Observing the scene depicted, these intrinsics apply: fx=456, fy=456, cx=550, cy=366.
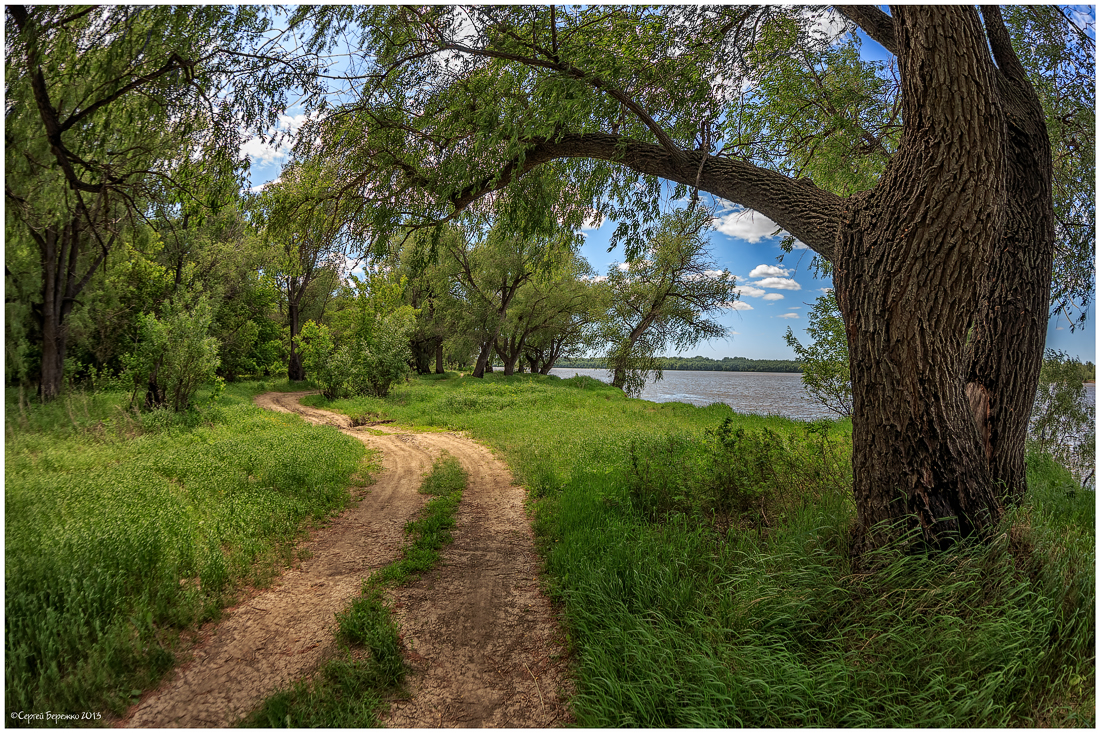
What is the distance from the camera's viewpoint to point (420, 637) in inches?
139

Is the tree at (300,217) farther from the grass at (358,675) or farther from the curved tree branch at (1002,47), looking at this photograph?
the curved tree branch at (1002,47)

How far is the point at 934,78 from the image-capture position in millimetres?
3473

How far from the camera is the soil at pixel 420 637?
287 centimetres

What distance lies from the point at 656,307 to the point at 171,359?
22911 mm

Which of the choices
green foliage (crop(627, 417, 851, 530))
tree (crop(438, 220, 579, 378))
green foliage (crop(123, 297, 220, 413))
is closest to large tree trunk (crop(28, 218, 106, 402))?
green foliage (crop(123, 297, 220, 413))

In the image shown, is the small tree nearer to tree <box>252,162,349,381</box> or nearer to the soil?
tree <box>252,162,349,381</box>

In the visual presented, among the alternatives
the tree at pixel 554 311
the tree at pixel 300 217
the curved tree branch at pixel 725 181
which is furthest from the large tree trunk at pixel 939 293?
the tree at pixel 554 311

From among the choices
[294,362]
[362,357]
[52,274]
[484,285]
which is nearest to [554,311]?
[484,285]

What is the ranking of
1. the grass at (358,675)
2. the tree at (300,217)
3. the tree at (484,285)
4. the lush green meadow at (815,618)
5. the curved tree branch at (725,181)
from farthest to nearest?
the tree at (484,285)
the tree at (300,217)
the curved tree branch at (725,181)
the grass at (358,675)
the lush green meadow at (815,618)

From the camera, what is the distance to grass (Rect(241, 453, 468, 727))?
2.72 m

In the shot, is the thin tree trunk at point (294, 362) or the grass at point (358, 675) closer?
the grass at point (358, 675)

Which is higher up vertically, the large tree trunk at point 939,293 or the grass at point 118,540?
the large tree trunk at point 939,293

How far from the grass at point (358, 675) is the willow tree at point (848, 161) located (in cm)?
386

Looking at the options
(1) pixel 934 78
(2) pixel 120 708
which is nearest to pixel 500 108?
(1) pixel 934 78
